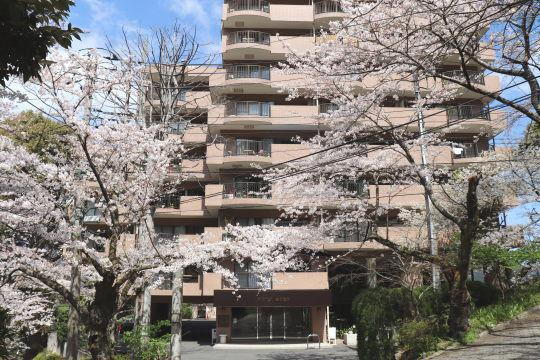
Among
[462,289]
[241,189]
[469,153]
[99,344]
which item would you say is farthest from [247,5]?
[99,344]

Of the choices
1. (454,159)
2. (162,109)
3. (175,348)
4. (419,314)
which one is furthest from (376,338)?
(454,159)

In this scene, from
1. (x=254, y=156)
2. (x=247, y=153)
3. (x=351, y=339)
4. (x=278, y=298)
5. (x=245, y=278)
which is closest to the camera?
(x=351, y=339)

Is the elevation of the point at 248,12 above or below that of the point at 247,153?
above

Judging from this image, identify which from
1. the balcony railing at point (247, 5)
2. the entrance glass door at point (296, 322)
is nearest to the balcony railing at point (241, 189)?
Result: the entrance glass door at point (296, 322)

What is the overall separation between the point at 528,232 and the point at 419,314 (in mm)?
6607

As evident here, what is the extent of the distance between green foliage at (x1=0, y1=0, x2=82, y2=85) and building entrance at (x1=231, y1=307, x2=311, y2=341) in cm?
2493

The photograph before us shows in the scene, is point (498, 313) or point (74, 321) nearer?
point (74, 321)

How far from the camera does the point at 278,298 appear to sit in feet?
85.5

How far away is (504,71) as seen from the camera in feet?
29.1

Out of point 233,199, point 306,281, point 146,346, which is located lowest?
point 146,346

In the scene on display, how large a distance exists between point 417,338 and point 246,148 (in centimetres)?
1932

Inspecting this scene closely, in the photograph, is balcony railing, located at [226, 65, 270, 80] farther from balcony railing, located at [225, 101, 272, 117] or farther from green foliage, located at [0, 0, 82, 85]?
green foliage, located at [0, 0, 82, 85]

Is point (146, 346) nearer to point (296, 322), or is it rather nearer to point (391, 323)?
point (391, 323)

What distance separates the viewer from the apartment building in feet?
86.2
